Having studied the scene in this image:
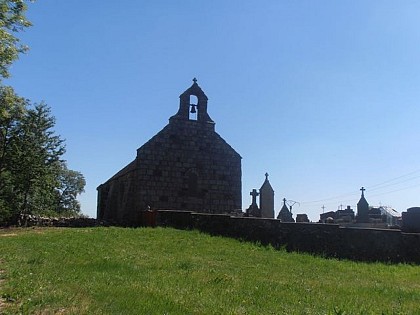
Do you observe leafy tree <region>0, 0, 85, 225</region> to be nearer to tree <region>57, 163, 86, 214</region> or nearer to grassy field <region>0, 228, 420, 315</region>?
grassy field <region>0, 228, 420, 315</region>

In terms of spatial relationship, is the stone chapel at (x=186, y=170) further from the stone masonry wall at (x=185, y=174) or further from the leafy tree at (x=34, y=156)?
the leafy tree at (x=34, y=156)

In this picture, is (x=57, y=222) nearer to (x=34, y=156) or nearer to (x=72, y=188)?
(x=34, y=156)

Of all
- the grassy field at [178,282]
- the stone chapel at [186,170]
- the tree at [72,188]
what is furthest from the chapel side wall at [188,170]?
the tree at [72,188]

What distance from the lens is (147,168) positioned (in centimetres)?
2952

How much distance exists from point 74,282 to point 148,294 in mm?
1811

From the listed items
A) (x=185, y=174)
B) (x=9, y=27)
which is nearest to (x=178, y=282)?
(x=9, y=27)

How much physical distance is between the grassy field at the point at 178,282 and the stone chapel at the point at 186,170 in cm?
1315

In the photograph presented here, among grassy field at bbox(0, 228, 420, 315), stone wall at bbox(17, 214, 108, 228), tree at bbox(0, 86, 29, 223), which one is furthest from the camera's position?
tree at bbox(0, 86, 29, 223)

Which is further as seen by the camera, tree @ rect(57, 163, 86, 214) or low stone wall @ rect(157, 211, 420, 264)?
tree @ rect(57, 163, 86, 214)

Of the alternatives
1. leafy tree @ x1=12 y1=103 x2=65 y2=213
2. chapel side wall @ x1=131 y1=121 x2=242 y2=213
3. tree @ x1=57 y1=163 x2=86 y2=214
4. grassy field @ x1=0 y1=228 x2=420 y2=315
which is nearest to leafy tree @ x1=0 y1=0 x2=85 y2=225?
leafy tree @ x1=12 y1=103 x2=65 y2=213

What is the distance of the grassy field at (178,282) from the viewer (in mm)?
6938

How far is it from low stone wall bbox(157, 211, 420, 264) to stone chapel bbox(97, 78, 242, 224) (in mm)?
10378

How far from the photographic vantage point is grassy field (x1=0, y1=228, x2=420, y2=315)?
694 cm

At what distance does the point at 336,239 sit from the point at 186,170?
521 inches
